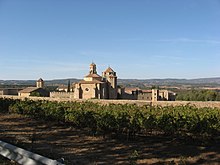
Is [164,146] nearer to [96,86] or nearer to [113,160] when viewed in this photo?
[113,160]

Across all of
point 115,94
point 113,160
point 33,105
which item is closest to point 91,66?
point 115,94

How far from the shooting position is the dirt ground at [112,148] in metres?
7.77

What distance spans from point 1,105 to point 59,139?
12954 millimetres

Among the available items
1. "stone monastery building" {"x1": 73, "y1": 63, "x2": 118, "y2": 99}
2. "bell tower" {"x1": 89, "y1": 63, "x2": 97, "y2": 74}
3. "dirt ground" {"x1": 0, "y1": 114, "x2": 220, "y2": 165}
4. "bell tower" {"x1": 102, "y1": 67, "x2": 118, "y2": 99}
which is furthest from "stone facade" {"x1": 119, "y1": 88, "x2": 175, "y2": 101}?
"dirt ground" {"x1": 0, "y1": 114, "x2": 220, "y2": 165}

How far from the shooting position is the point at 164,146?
1007 cm

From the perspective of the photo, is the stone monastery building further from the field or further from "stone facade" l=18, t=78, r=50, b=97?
the field

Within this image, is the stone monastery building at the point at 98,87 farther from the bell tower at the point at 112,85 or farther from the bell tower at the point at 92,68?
the bell tower at the point at 92,68

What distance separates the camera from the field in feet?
26.1

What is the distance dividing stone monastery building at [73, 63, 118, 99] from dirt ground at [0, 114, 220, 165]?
45.0 metres

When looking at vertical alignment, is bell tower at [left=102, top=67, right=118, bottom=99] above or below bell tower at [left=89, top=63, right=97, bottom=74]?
below

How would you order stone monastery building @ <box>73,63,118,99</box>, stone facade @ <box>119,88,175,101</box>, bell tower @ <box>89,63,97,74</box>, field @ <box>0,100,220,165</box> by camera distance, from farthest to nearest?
bell tower @ <box>89,63,97,74</box>
stone facade @ <box>119,88,175,101</box>
stone monastery building @ <box>73,63,118,99</box>
field @ <box>0,100,220,165</box>

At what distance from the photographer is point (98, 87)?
5791 cm

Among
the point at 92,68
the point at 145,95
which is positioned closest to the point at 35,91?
the point at 92,68

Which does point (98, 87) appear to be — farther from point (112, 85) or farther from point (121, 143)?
point (121, 143)
